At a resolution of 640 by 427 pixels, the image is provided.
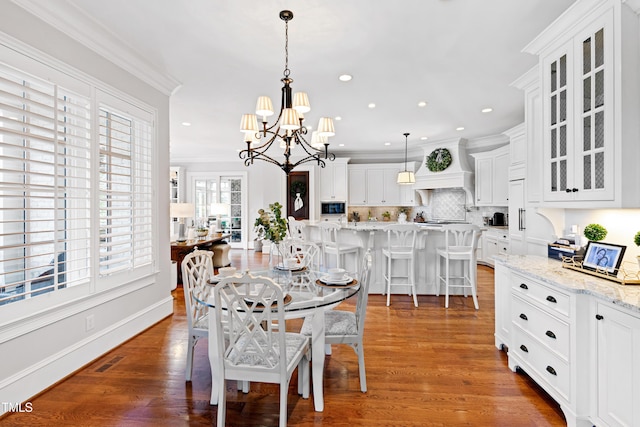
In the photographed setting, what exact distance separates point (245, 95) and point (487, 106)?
354 cm

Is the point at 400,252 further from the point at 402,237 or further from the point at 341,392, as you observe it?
the point at 341,392

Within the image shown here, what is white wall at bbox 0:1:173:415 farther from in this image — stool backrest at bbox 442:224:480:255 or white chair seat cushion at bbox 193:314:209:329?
stool backrest at bbox 442:224:480:255

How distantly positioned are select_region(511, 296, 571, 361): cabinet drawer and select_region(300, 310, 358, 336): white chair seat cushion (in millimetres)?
1262

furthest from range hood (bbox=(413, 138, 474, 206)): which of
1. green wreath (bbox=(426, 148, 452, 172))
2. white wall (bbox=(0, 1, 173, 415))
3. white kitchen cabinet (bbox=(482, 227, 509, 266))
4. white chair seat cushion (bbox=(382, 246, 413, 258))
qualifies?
white wall (bbox=(0, 1, 173, 415))

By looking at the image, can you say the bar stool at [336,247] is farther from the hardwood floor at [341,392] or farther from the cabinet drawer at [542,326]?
the cabinet drawer at [542,326]

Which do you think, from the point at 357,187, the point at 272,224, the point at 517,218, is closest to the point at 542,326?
the point at 272,224

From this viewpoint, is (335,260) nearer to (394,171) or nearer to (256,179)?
(394,171)

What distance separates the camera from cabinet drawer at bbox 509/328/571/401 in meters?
2.00

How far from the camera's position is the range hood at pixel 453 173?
7.10 metres

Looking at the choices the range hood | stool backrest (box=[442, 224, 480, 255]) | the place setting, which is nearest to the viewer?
the place setting

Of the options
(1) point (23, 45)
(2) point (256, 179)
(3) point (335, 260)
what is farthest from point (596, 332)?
(2) point (256, 179)

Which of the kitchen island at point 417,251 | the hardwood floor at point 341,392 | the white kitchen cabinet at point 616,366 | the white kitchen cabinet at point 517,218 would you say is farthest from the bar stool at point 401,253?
the white kitchen cabinet at point 616,366

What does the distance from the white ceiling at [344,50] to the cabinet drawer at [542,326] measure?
88.4 inches

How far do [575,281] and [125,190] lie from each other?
12.6 feet
